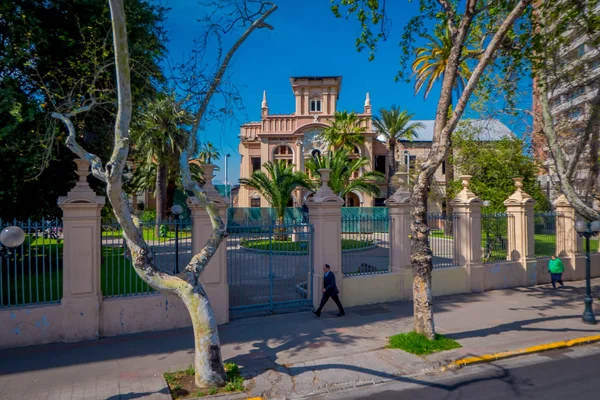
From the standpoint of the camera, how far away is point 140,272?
599cm

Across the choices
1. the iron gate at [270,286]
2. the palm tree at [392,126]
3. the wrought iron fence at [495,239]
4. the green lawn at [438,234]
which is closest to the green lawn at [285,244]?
the iron gate at [270,286]

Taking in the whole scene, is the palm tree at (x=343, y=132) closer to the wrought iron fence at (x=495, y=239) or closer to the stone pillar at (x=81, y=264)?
the wrought iron fence at (x=495, y=239)

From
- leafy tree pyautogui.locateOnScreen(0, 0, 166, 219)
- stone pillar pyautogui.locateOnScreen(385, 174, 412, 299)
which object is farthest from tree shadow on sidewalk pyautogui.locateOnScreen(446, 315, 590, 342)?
leafy tree pyautogui.locateOnScreen(0, 0, 166, 219)

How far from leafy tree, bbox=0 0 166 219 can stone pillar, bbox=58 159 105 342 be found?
1.52 m

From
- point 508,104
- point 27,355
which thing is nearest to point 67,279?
point 27,355

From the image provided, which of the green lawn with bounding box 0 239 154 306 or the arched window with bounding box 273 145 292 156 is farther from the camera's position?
the arched window with bounding box 273 145 292 156

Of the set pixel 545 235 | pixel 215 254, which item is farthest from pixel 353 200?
pixel 215 254

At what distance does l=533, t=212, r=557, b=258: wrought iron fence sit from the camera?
48.1 ft

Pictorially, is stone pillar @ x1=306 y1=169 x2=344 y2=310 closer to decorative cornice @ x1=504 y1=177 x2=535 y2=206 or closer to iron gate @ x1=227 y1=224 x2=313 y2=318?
iron gate @ x1=227 y1=224 x2=313 y2=318

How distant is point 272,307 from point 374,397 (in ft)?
15.9

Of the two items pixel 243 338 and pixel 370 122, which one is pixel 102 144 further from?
pixel 370 122

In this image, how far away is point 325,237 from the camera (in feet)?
34.4

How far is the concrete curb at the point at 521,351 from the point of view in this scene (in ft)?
23.6

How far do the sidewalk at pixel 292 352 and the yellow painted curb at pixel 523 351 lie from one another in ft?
0.58
